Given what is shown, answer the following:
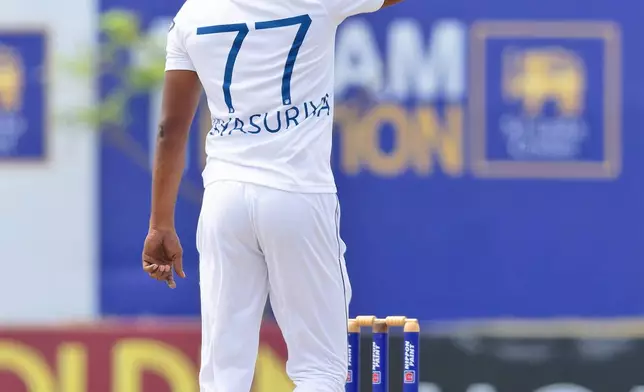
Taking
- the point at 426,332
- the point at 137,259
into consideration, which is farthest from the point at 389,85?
the point at 426,332

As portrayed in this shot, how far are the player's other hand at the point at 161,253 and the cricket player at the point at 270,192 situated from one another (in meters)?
0.11

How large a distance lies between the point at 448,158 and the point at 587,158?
1523mm

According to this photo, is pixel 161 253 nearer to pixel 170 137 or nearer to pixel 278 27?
pixel 170 137

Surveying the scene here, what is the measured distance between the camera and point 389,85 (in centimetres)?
1516

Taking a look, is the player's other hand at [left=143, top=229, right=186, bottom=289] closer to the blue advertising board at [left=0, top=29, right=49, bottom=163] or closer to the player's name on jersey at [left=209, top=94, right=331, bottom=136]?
the player's name on jersey at [left=209, top=94, right=331, bottom=136]

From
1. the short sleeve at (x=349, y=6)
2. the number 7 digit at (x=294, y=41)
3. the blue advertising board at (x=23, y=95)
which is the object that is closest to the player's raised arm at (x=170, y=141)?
the number 7 digit at (x=294, y=41)

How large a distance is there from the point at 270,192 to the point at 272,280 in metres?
0.26

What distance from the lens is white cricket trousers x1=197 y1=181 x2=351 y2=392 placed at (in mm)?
3873

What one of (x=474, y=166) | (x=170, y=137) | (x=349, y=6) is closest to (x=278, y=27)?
(x=349, y=6)

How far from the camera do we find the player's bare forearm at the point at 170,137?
4.02 meters

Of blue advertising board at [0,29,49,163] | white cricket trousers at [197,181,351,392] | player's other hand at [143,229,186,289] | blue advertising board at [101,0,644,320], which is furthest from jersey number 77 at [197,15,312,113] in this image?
blue advertising board at [0,29,49,163]

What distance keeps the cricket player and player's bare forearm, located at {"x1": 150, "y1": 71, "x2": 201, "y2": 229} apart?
0.07 m

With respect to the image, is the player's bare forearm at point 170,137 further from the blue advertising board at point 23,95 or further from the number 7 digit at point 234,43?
the blue advertising board at point 23,95

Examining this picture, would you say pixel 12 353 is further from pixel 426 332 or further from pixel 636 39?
pixel 636 39
